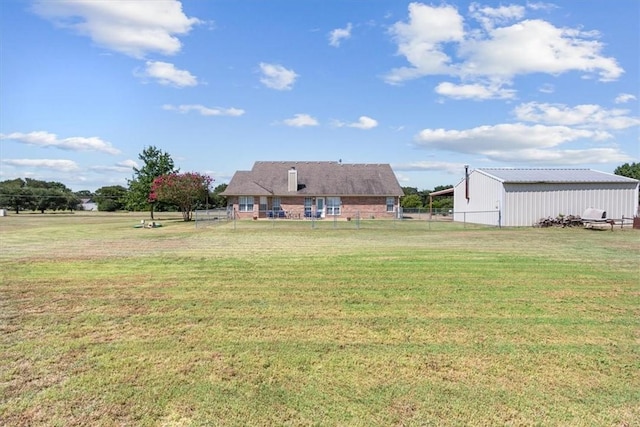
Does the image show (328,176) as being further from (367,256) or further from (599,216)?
(367,256)

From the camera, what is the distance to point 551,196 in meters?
27.6

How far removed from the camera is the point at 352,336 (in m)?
5.31

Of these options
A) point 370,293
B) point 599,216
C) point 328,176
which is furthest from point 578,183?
point 370,293

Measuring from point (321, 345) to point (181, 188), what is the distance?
102 ft

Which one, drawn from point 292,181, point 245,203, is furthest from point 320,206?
point 245,203

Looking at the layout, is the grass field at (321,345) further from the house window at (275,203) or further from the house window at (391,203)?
the house window at (275,203)

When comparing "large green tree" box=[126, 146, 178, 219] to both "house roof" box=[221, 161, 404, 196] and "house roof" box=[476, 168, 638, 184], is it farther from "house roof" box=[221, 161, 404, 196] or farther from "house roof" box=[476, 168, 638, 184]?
"house roof" box=[476, 168, 638, 184]

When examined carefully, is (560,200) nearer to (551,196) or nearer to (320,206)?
(551,196)

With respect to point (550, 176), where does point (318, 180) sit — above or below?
above

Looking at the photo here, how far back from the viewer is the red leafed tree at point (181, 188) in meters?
33.6

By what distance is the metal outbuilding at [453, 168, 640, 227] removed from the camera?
2722 centimetres

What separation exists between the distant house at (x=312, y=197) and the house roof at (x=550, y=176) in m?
9.47

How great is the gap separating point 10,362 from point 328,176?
36.1 meters

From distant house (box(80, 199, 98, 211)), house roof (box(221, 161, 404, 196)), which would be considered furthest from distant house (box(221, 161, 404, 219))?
distant house (box(80, 199, 98, 211))
